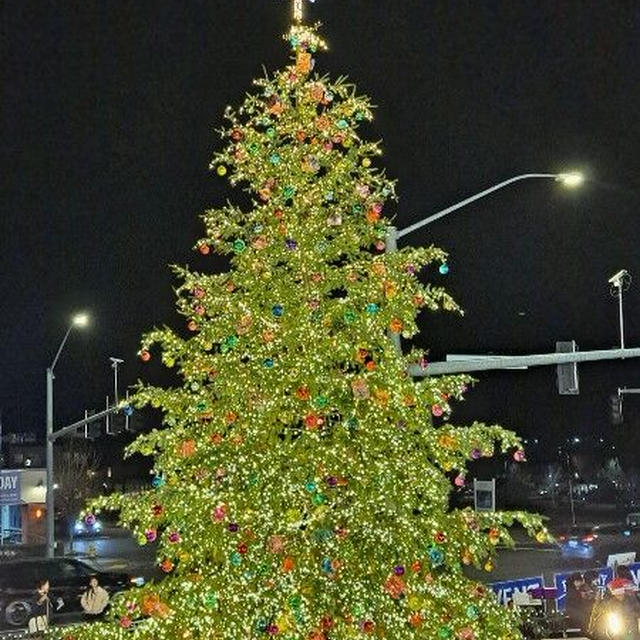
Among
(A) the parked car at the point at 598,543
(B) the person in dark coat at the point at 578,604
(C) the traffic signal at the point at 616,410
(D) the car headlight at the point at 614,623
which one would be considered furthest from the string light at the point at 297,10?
(A) the parked car at the point at 598,543

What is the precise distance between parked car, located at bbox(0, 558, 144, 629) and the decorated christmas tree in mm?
11892

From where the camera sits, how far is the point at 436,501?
872 centimetres

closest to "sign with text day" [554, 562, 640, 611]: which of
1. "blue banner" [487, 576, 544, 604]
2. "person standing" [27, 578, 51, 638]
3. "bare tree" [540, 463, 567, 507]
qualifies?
"blue banner" [487, 576, 544, 604]

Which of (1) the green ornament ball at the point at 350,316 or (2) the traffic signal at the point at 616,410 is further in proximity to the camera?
(2) the traffic signal at the point at 616,410

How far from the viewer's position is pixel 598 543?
40.4 metres

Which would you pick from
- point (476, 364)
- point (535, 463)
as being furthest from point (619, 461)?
point (476, 364)

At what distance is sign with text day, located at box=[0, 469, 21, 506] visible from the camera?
3738 cm

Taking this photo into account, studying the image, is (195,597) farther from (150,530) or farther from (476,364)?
(476,364)

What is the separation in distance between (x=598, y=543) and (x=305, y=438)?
34.7 meters

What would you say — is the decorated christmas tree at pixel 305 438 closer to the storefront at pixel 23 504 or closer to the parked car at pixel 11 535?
the storefront at pixel 23 504

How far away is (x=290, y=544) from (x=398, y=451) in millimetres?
1202

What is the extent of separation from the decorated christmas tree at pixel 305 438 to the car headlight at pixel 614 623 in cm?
458

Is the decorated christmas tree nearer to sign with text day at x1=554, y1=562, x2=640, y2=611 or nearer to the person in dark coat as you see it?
the person in dark coat

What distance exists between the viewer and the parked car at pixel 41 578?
2003 centimetres
